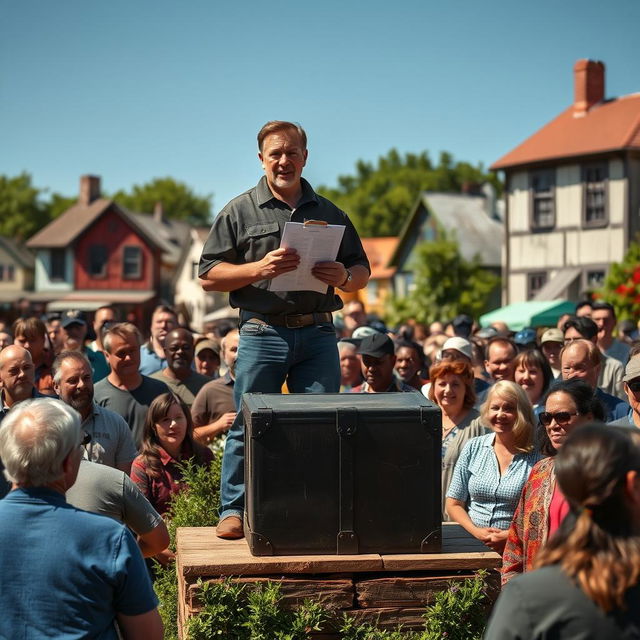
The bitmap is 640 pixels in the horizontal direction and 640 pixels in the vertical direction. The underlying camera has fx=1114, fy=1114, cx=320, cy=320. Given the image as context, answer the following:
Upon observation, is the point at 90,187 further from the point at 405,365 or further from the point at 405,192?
the point at 405,365

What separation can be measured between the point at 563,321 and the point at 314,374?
5.69 metres

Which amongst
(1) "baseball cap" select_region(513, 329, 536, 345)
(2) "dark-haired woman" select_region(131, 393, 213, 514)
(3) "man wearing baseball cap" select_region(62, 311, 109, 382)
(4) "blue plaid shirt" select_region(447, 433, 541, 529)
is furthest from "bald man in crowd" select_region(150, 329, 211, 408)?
(4) "blue plaid shirt" select_region(447, 433, 541, 529)

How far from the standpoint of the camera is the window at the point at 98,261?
211 ft

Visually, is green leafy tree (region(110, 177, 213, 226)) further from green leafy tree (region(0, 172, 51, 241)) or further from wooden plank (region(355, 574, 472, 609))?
wooden plank (region(355, 574, 472, 609))

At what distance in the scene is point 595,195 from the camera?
3362 centimetres

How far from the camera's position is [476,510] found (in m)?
6.41

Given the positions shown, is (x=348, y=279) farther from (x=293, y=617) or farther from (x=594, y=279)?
(x=594, y=279)

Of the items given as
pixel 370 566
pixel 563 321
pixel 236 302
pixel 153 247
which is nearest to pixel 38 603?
pixel 370 566

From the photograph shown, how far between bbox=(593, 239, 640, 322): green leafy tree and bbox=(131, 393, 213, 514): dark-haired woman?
48.2ft

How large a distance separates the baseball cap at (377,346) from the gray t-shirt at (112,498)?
379 cm

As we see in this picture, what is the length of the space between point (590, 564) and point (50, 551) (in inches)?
69.9

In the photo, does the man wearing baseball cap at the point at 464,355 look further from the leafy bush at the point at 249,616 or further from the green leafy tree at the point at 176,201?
the green leafy tree at the point at 176,201

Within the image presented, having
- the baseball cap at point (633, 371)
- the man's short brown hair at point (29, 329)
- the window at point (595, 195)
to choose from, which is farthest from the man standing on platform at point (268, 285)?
the window at point (595, 195)

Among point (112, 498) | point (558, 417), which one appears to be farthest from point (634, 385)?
point (112, 498)
